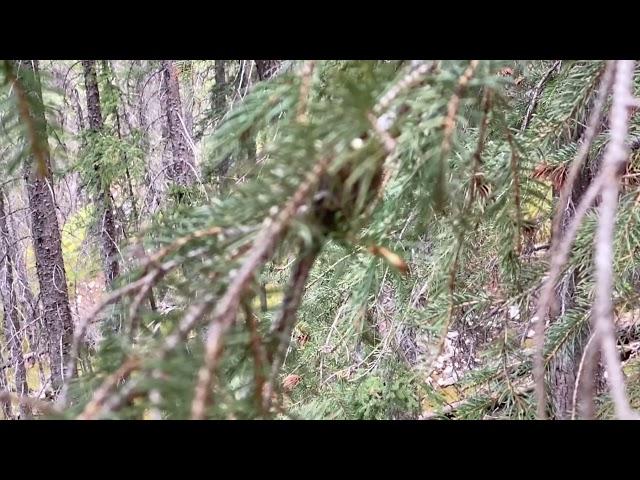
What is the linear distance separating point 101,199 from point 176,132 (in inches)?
25.4

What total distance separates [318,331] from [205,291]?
6.25 feet

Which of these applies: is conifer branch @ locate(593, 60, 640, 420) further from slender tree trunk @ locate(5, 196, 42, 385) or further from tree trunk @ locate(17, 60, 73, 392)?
slender tree trunk @ locate(5, 196, 42, 385)

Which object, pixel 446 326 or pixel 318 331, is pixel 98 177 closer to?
pixel 318 331

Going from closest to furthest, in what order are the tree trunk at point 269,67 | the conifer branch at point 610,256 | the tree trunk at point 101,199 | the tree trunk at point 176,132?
1. the conifer branch at point 610,256
2. the tree trunk at point 269,67
3. the tree trunk at point 176,132
4. the tree trunk at point 101,199

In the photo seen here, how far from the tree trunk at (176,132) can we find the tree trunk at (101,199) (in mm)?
385

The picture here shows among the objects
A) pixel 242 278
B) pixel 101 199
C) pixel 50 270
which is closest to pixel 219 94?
pixel 101 199

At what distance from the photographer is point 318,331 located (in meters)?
2.24

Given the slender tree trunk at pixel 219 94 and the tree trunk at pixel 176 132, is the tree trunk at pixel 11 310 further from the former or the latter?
the slender tree trunk at pixel 219 94

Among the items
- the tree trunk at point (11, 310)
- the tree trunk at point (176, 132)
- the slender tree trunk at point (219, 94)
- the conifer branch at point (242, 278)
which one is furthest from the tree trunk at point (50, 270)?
the conifer branch at point (242, 278)

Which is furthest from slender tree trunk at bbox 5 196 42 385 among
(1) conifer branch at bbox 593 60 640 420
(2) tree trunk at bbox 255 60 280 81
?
(1) conifer branch at bbox 593 60 640 420

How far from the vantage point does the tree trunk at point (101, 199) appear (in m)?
3.06
